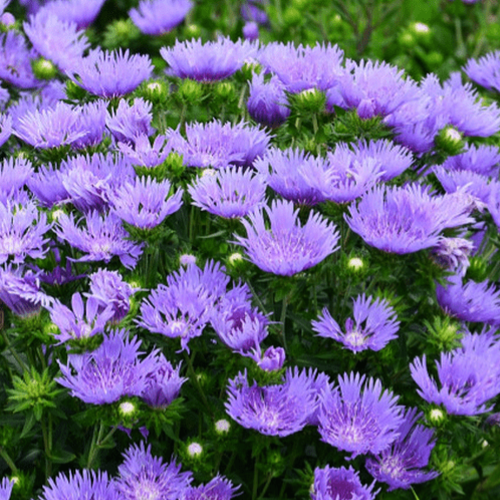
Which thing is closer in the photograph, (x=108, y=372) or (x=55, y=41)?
Result: (x=108, y=372)

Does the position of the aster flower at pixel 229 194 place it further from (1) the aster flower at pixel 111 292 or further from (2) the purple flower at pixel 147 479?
(2) the purple flower at pixel 147 479

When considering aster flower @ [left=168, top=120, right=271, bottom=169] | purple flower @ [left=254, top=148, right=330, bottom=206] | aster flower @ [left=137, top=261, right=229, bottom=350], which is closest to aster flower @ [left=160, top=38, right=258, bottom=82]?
aster flower @ [left=168, top=120, right=271, bottom=169]

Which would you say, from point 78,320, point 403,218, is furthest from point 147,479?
point 403,218

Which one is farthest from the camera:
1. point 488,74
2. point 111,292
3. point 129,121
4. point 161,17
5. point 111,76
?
point 161,17

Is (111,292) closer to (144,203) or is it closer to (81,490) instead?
(144,203)

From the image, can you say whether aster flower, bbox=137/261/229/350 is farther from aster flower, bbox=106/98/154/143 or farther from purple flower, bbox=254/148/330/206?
aster flower, bbox=106/98/154/143

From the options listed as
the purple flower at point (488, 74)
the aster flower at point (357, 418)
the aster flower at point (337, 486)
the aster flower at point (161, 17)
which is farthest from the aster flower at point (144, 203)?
the aster flower at point (161, 17)

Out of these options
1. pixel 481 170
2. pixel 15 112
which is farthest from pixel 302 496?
pixel 15 112
